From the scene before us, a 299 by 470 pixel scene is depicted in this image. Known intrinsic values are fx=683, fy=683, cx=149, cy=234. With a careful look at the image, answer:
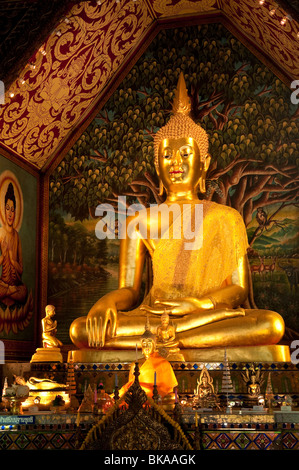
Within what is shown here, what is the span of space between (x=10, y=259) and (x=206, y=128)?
8.51 ft

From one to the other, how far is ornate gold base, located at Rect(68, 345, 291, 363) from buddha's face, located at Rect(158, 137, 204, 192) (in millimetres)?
1908

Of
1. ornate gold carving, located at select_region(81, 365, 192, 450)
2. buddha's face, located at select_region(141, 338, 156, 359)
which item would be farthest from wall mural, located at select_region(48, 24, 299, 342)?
ornate gold carving, located at select_region(81, 365, 192, 450)

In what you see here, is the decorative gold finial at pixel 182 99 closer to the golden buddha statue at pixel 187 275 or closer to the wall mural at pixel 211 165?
the golden buddha statue at pixel 187 275

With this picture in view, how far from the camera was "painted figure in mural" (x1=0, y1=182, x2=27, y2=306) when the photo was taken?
689 cm

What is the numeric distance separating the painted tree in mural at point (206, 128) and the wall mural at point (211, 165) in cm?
1

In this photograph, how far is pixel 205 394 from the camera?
5203mm

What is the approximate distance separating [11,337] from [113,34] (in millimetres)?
3296

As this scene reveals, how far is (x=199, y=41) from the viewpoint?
7.67 m

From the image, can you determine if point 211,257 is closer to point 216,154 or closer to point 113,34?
point 216,154

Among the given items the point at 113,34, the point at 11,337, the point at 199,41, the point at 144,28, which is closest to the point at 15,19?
the point at 113,34

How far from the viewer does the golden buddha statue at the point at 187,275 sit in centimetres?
593
